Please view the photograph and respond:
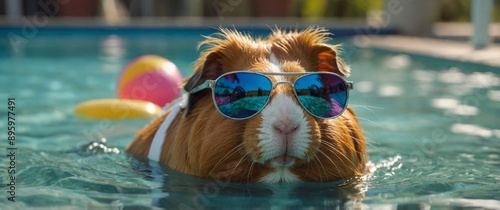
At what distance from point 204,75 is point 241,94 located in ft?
0.95

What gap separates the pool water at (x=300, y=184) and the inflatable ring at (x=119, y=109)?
0.33 ft

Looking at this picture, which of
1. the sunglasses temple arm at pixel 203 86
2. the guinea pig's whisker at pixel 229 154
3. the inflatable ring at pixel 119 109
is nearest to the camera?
the guinea pig's whisker at pixel 229 154

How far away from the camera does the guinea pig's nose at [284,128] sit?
342 centimetres

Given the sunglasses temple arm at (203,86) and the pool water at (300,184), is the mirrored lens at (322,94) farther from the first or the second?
the sunglasses temple arm at (203,86)

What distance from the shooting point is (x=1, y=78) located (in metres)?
9.26

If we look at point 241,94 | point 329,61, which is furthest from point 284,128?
point 329,61

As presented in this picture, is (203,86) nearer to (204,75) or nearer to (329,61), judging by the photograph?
(204,75)

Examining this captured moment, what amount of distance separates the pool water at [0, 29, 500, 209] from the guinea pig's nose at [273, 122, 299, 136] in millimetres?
306

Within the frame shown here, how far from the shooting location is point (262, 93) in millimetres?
3615

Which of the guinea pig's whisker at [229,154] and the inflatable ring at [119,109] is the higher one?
the guinea pig's whisker at [229,154]

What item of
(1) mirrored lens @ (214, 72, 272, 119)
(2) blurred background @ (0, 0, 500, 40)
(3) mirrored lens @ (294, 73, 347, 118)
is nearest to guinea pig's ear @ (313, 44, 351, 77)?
(3) mirrored lens @ (294, 73, 347, 118)

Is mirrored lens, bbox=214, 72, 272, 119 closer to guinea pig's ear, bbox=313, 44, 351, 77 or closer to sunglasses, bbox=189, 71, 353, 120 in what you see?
sunglasses, bbox=189, 71, 353, 120

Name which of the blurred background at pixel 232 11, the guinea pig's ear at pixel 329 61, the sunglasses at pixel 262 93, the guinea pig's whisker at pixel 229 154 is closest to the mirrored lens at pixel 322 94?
the sunglasses at pixel 262 93

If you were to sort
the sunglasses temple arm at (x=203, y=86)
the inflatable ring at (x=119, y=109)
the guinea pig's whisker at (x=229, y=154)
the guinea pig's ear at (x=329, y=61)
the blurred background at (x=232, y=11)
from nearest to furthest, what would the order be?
the guinea pig's whisker at (x=229, y=154) → the sunglasses temple arm at (x=203, y=86) → the guinea pig's ear at (x=329, y=61) → the inflatable ring at (x=119, y=109) → the blurred background at (x=232, y=11)
